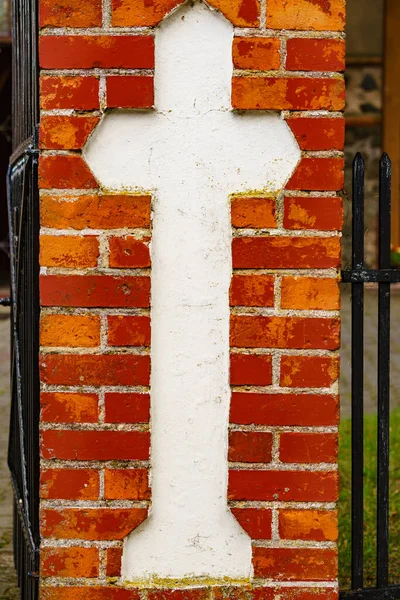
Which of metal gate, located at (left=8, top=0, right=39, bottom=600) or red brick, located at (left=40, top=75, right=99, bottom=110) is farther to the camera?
metal gate, located at (left=8, top=0, right=39, bottom=600)

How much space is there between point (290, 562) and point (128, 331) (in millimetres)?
699

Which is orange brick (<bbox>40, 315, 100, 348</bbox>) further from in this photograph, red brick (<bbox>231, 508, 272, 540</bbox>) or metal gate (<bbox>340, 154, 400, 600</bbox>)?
metal gate (<bbox>340, 154, 400, 600</bbox>)

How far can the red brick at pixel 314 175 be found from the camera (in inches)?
87.4

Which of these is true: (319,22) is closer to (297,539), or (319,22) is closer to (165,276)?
(165,276)

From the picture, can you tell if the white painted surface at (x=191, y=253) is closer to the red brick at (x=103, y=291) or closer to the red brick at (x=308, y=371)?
the red brick at (x=103, y=291)

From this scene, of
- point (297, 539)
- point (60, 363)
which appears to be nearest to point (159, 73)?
point (60, 363)

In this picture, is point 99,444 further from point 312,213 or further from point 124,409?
point 312,213

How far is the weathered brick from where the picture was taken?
222cm

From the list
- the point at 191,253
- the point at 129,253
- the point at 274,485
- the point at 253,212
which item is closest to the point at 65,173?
the point at 129,253

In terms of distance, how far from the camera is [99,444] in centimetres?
223

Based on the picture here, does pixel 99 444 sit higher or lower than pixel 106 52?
lower

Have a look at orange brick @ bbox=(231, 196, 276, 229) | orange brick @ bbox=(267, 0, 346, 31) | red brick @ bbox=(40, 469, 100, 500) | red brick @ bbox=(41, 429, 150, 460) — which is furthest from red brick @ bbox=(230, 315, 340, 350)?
orange brick @ bbox=(267, 0, 346, 31)

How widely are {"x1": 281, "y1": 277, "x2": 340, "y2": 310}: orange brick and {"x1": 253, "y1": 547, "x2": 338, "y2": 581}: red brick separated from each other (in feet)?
1.98

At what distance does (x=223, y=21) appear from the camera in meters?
2.21
